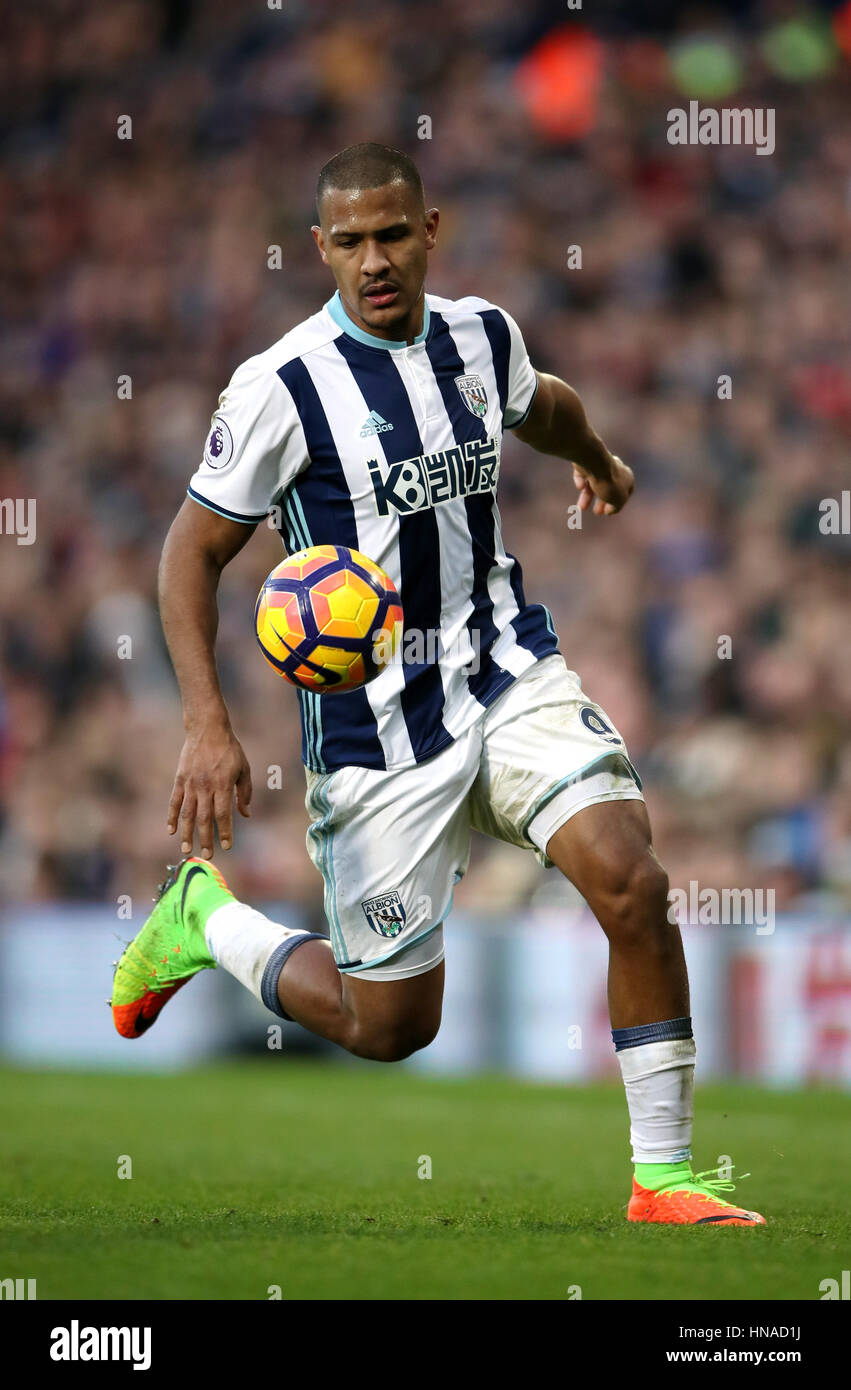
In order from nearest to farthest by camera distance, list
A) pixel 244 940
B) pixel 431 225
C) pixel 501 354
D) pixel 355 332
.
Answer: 1. pixel 355 332
2. pixel 431 225
3. pixel 501 354
4. pixel 244 940

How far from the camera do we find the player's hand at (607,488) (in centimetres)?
574

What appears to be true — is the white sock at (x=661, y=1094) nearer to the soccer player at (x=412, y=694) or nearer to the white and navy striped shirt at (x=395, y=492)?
the soccer player at (x=412, y=694)

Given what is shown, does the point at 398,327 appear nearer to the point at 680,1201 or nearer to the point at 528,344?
the point at 680,1201

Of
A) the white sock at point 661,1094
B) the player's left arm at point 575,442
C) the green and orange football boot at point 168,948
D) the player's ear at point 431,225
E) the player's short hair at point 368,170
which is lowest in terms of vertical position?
the white sock at point 661,1094

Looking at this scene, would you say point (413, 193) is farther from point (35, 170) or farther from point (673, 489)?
point (35, 170)

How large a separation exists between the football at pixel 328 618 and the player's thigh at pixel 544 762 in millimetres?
421

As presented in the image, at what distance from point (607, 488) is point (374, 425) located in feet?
3.60

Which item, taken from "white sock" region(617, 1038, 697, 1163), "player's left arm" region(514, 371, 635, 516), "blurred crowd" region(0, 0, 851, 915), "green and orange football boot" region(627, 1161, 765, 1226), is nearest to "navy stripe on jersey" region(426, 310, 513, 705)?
"player's left arm" region(514, 371, 635, 516)

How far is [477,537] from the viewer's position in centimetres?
505

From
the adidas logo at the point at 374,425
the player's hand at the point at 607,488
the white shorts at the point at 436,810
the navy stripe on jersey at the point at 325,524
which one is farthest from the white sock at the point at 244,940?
the player's hand at the point at 607,488

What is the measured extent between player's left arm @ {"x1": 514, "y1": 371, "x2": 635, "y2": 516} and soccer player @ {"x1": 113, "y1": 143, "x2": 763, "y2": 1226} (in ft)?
0.56

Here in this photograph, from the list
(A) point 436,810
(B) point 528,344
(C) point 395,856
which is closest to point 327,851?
(C) point 395,856
